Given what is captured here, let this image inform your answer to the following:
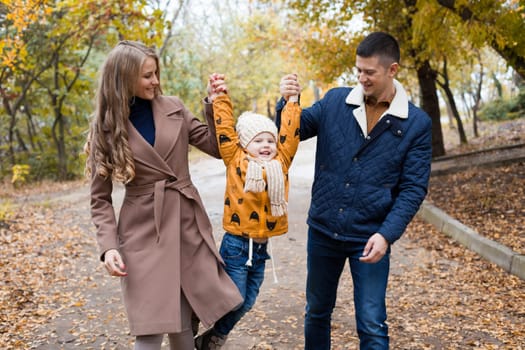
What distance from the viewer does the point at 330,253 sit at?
3203 millimetres

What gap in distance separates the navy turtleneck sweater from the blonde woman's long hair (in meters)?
0.10

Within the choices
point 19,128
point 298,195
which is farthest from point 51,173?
point 298,195

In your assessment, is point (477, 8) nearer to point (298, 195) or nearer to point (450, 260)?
point (450, 260)

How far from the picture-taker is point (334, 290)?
3.31 metres

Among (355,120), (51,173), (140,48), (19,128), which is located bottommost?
(51,173)

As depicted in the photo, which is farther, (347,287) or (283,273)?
(283,273)

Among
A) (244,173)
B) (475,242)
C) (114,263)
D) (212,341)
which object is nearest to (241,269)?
(212,341)

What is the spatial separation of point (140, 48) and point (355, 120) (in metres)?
1.24

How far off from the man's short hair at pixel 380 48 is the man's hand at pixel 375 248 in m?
0.96

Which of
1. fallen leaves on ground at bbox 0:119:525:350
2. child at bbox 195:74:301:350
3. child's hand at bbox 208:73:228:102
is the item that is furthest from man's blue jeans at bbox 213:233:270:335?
fallen leaves on ground at bbox 0:119:525:350

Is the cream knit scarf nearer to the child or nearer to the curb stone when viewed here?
the child

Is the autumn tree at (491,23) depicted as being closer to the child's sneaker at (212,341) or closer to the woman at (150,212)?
the woman at (150,212)

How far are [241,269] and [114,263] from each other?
0.70 m

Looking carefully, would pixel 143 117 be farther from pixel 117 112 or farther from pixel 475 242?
pixel 475 242
